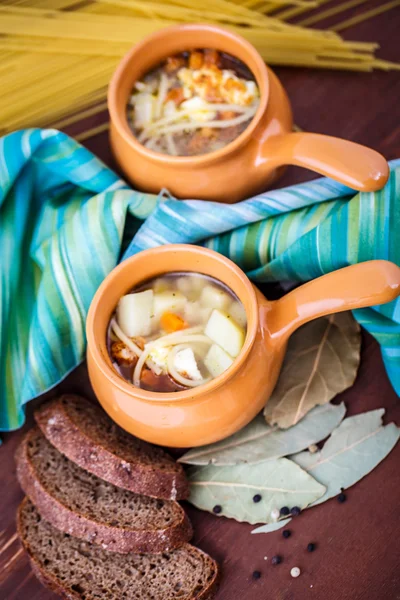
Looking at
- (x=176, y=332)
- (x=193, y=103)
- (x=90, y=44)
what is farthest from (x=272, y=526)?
(x=90, y=44)

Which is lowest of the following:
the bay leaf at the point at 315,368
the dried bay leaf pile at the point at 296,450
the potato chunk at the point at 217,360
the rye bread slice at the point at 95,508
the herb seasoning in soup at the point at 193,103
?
the rye bread slice at the point at 95,508

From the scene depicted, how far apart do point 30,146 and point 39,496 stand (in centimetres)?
82

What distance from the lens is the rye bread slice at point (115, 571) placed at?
1486 mm

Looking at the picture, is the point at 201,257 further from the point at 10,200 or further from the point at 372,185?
the point at 10,200

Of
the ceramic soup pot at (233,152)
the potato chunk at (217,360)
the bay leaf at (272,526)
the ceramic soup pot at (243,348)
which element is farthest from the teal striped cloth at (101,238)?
the bay leaf at (272,526)

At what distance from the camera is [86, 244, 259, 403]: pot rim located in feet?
4.51

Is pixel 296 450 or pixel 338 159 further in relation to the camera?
pixel 296 450

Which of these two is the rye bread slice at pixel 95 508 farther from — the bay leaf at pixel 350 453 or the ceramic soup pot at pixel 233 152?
the ceramic soup pot at pixel 233 152

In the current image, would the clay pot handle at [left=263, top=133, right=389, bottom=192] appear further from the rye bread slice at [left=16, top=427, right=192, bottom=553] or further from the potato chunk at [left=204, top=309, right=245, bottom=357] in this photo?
the rye bread slice at [left=16, top=427, right=192, bottom=553]

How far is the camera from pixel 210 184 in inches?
65.4

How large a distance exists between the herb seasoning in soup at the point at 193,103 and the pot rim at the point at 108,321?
0.32 m

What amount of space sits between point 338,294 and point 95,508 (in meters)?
0.70

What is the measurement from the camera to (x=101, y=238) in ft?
5.56

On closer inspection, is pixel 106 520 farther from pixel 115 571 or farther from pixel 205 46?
pixel 205 46
